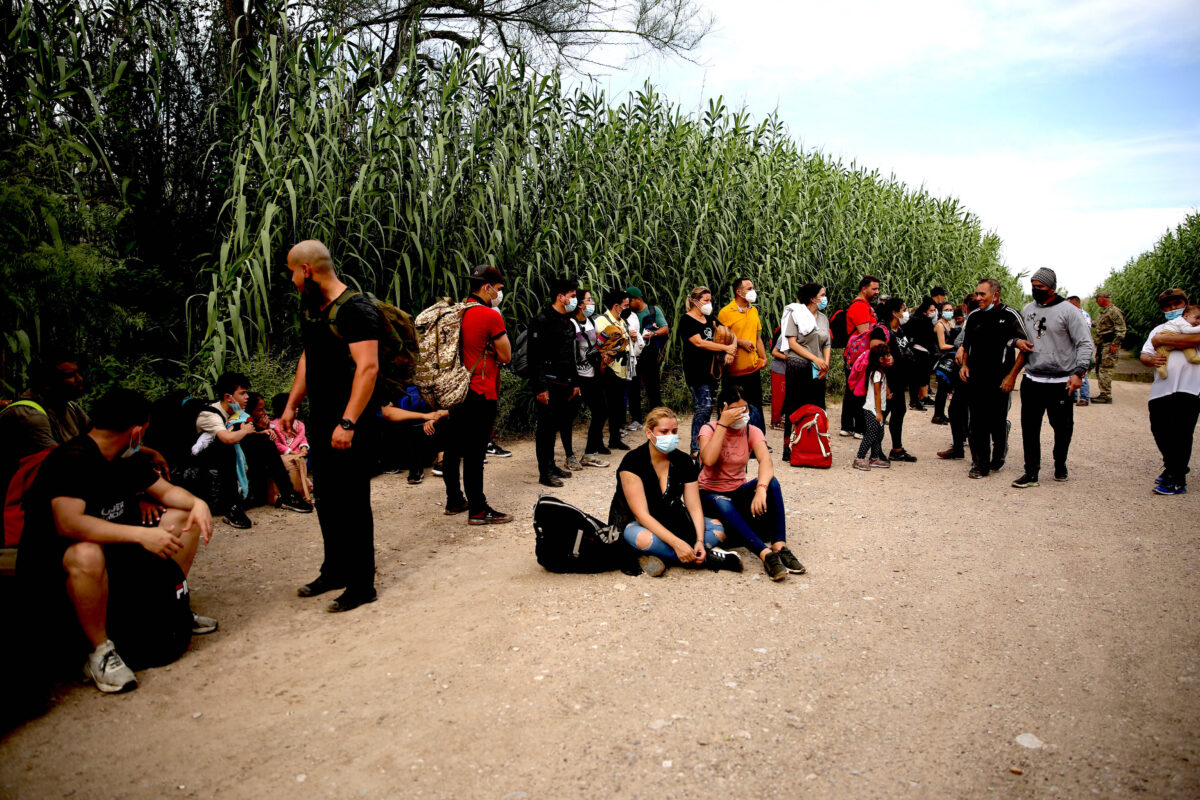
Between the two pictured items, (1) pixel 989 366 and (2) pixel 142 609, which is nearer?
(2) pixel 142 609

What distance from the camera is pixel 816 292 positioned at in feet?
29.2

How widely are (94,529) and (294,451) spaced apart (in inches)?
122

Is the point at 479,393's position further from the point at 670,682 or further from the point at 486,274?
the point at 670,682

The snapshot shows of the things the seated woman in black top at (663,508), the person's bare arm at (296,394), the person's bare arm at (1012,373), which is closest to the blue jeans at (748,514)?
the seated woman in black top at (663,508)

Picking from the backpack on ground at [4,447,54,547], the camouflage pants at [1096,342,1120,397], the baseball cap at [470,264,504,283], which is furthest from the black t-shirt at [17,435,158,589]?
the camouflage pants at [1096,342,1120,397]

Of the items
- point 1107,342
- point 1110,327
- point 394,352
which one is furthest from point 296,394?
point 1110,327

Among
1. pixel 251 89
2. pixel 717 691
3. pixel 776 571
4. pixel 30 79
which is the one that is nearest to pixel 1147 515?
pixel 776 571

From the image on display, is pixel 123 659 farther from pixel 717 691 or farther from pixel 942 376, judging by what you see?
pixel 942 376

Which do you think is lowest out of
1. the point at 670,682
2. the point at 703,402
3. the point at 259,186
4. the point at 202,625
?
the point at 670,682

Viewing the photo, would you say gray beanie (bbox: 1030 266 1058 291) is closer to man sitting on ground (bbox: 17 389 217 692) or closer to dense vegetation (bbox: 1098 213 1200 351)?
man sitting on ground (bbox: 17 389 217 692)

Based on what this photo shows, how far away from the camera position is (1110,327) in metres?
15.6

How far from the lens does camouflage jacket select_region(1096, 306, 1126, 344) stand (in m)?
15.3

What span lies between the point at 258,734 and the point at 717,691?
1824mm

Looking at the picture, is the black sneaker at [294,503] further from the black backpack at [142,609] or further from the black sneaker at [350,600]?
the black backpack at [142,609]
